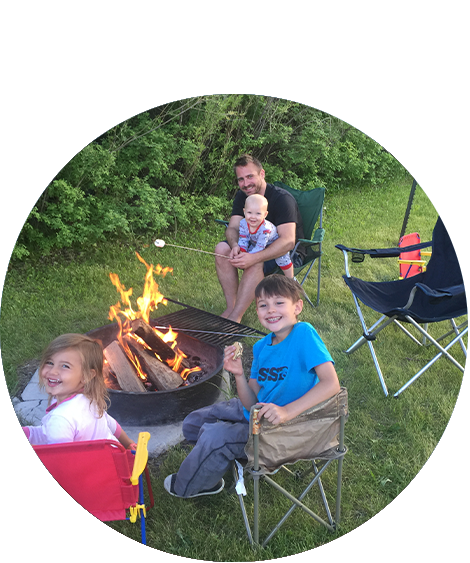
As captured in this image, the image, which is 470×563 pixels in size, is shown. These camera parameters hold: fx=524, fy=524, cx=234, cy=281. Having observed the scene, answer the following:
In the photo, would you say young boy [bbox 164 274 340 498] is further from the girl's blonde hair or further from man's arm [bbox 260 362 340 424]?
the girl's blonde hair

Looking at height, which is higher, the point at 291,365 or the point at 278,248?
the point at 278,248

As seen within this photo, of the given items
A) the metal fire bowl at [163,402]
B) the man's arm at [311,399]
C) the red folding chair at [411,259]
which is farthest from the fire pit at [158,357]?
the red folding chair at [411,259]

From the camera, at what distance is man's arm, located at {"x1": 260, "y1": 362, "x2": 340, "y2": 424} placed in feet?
6.19

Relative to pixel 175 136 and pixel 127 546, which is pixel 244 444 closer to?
pixel 127 546

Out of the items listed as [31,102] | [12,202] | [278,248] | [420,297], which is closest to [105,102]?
[31,102]

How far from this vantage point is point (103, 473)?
2012 millimetres

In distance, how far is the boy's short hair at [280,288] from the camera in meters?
1.95

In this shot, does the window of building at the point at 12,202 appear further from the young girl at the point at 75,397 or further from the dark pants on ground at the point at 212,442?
the dark pants on ground at the point at 212,442

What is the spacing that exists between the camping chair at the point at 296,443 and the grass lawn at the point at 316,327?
62 mm

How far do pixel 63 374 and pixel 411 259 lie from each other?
1.41 metres

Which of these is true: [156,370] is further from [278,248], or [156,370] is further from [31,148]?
[31,148]

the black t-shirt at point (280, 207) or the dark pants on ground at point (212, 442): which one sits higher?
the black t-shirt at point (280, 207)

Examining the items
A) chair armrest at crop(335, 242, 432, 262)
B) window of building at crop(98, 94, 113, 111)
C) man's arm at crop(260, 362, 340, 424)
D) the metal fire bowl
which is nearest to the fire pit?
the metal fire bowl

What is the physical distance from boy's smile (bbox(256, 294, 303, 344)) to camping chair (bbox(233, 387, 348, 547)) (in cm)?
29
